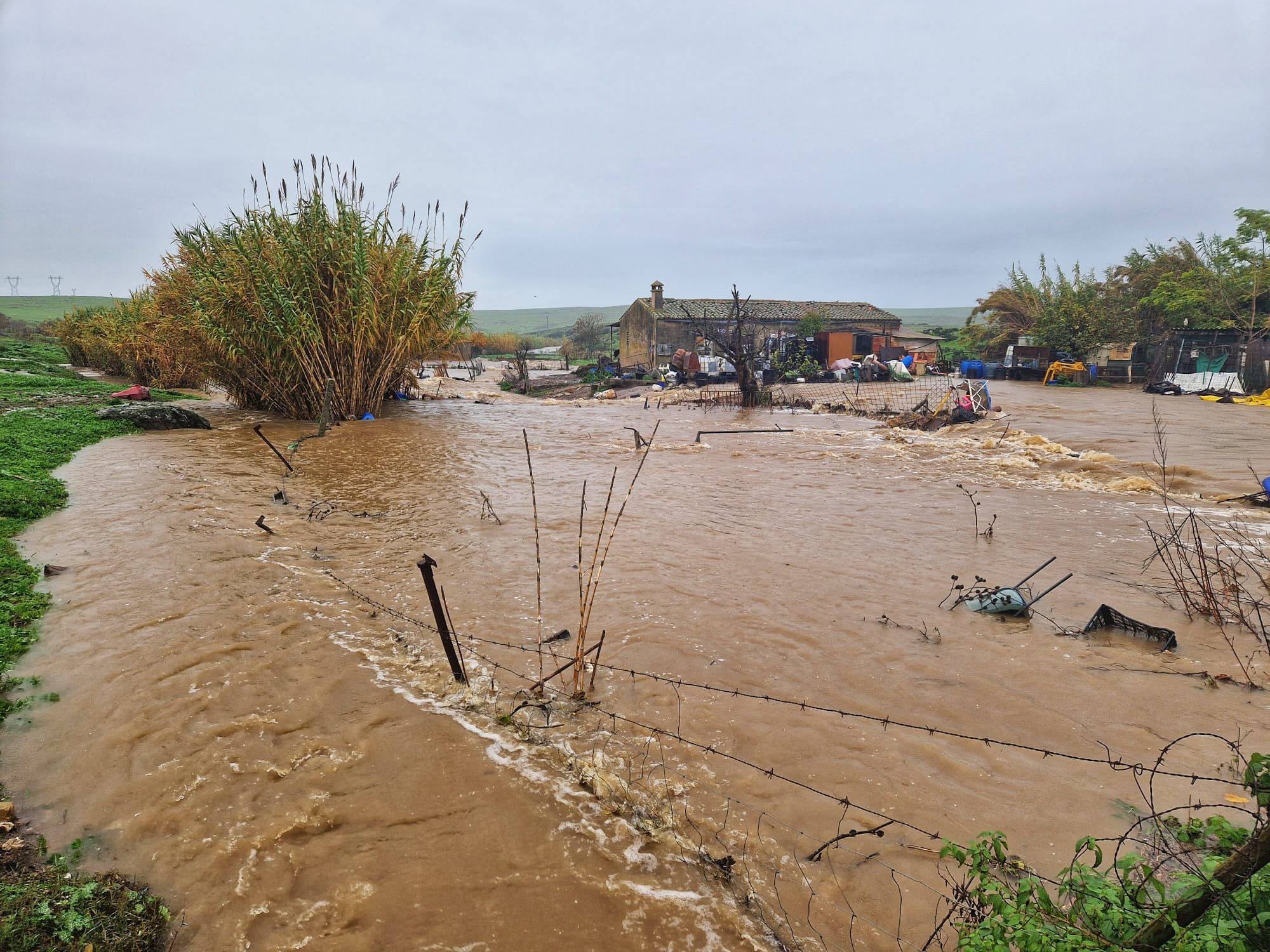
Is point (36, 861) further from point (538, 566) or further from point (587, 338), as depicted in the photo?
point (587, 338)

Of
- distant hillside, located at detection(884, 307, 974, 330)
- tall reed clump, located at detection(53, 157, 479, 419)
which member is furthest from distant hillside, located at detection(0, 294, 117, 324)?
distant hillside, located at detection(884, 307, 974, 330)

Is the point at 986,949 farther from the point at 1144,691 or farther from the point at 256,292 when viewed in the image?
the point at 256,292

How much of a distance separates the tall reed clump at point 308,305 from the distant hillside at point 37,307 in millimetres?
77834

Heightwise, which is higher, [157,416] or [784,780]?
[157,416]

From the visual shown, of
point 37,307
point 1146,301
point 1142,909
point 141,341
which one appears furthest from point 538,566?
point 37,307

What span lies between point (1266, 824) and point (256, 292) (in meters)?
14.8

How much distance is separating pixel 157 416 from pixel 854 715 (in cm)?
1388

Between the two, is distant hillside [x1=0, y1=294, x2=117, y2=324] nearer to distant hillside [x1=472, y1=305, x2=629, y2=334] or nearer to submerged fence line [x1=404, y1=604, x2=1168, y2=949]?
distant hillside [x1=472, y1=305, x2=629, y2=334]

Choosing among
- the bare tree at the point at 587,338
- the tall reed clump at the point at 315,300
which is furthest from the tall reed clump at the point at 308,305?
the bare tree at the point at 587,338

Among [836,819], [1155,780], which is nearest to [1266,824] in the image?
[836,819]

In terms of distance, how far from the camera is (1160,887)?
1.46 m

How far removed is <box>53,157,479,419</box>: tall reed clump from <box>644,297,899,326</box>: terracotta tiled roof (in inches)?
865

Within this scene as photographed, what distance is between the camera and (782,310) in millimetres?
39438

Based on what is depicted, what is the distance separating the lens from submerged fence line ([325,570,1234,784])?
2.81 metres
